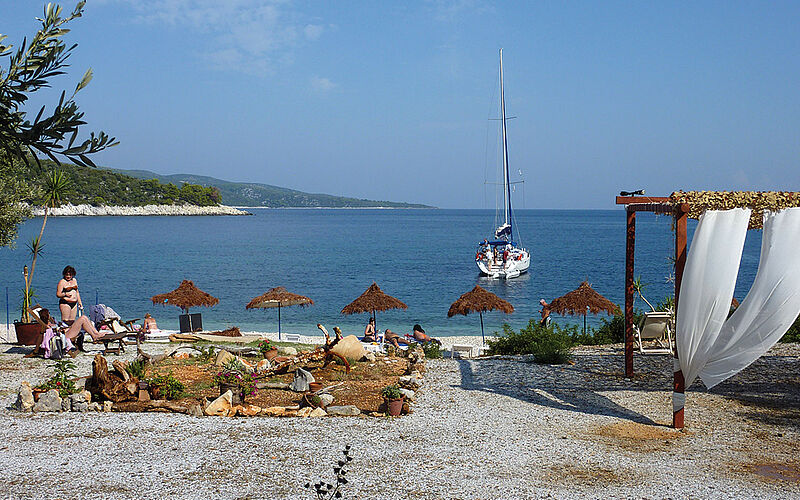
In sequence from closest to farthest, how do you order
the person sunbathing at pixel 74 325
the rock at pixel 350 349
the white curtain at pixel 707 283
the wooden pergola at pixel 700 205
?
the white curtain at pixel 707 283, the wooden pergola at pixel 700 205, the rock at pixel 350 349, the person sunbathing at pixel 74 325

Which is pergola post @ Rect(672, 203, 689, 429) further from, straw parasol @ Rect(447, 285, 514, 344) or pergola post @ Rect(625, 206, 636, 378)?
straw parasol @ Rect(447, 285, 514, 344)

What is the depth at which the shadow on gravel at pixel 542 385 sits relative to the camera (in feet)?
27.0

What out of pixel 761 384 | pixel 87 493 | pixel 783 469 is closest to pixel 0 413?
pixel 87 493

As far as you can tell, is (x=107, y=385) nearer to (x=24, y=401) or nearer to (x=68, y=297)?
(x=24, y=401)

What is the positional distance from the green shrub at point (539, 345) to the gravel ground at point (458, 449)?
1877 millimetres

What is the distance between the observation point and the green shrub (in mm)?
11156

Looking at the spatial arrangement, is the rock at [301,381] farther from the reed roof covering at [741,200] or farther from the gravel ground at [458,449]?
the reed roof covering at [741,200]

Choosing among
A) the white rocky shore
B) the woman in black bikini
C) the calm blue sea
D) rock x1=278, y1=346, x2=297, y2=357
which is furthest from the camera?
the white rocky shore

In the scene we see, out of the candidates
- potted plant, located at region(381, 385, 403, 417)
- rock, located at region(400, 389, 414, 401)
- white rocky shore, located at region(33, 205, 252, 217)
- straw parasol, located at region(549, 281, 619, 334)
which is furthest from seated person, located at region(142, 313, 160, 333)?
white rocky shore, located at region(33, 205, 252, 217)

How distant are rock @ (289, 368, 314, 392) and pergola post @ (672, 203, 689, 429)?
15.9 feet

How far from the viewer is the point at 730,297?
7.14 metres

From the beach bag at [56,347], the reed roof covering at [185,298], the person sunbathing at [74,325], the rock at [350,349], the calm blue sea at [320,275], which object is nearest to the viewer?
the rock at [350,349]

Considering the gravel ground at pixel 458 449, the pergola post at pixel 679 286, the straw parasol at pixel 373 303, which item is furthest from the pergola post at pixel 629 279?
the straw parasol at pixel 373 303

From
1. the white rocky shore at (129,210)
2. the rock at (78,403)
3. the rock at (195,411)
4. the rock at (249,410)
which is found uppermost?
the white rocky shore at (129,210)
